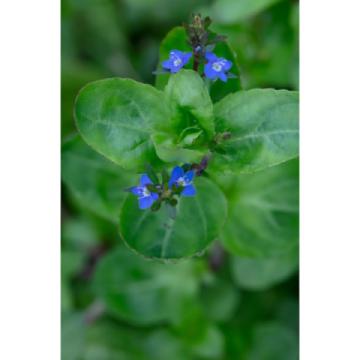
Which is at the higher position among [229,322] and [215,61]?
[215,61]

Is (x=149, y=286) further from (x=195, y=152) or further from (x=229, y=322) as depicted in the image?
(x=195, y=152)

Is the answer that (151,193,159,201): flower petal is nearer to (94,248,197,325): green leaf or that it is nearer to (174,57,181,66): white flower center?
(174,57,181,66): white flower center

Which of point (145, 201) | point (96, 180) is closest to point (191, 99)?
point (145, 201)

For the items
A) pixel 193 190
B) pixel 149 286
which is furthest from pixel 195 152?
pixel 149 286

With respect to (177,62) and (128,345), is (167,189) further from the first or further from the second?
(128,345)

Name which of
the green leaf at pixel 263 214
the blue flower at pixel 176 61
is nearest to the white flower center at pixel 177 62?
the blue flower at pixel 176 61

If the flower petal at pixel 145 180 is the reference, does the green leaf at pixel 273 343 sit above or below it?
below

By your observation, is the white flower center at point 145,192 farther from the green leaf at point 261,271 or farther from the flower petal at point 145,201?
the green leaf at point 261,271
